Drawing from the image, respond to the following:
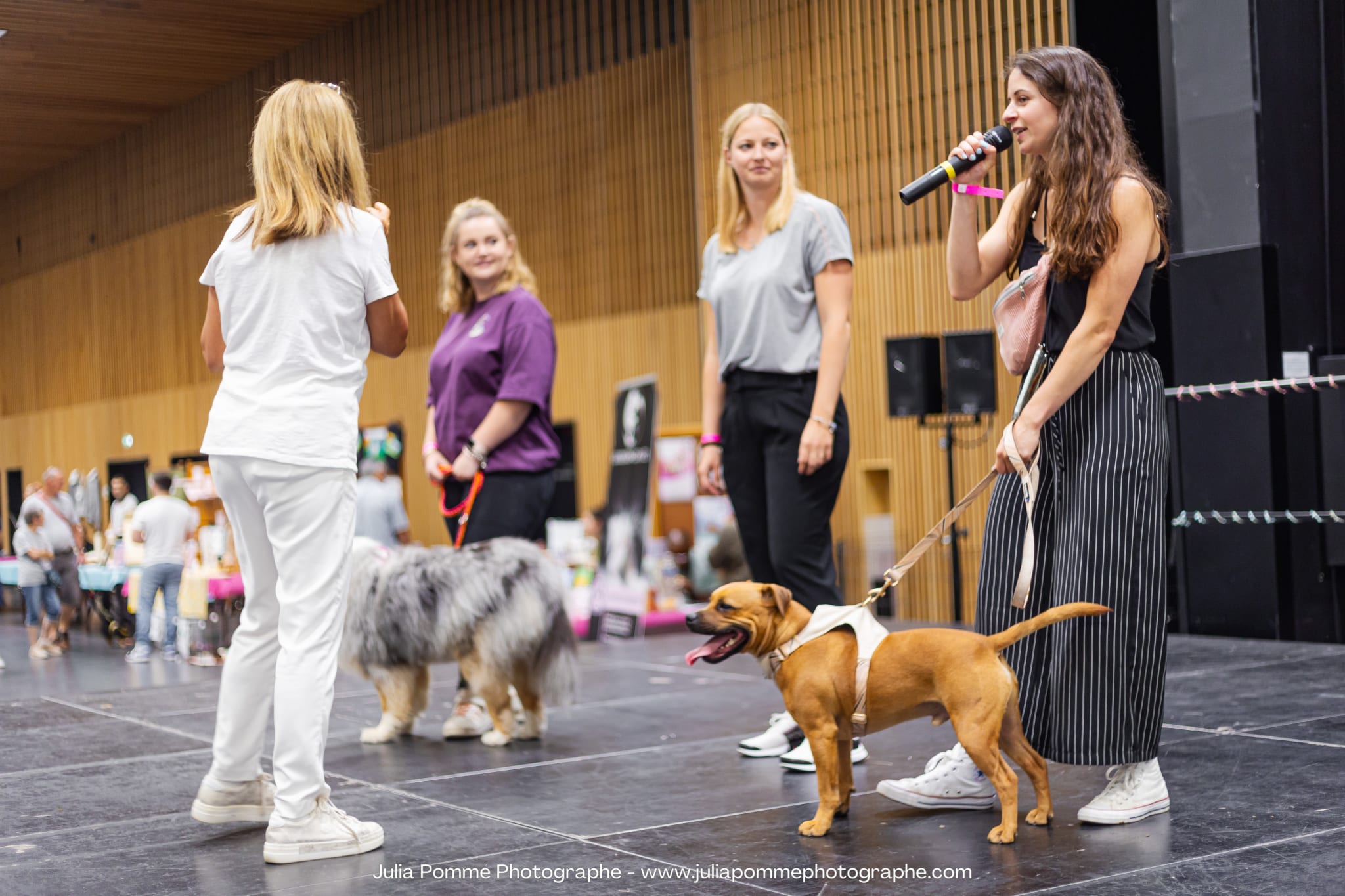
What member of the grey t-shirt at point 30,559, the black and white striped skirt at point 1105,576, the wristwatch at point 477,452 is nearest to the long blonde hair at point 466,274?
the wristwatch at point 477,452

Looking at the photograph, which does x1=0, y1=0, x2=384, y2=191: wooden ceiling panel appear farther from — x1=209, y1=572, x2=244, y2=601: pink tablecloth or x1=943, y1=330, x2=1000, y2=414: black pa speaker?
x1=943, y1=330, x2=1000, y2=414: black pa speaker

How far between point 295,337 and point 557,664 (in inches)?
59.4

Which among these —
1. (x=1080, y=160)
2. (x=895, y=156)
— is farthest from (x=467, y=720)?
(x=895, y=156)

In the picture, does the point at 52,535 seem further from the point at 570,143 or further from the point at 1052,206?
the point at 1052,206

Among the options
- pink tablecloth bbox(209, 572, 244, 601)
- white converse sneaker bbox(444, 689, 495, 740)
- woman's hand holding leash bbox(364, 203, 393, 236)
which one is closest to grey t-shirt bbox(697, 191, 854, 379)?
woman's hand holding leash bbox(364, 203, 393, 236)

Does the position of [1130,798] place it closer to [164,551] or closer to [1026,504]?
[1026,504]

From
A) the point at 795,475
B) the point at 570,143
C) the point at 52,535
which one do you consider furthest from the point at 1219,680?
the point at 570,143

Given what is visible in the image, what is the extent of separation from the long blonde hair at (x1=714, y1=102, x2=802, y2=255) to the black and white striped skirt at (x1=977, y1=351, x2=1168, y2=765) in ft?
A: 3.23

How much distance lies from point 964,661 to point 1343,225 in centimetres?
444

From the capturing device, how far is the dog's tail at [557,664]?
11.8 feet

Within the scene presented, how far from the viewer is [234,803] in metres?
2.63

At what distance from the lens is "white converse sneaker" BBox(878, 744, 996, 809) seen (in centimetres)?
259

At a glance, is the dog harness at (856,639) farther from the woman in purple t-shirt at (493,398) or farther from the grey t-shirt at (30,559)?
the grey t-shirt at (30,559)

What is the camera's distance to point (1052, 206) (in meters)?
2.47
